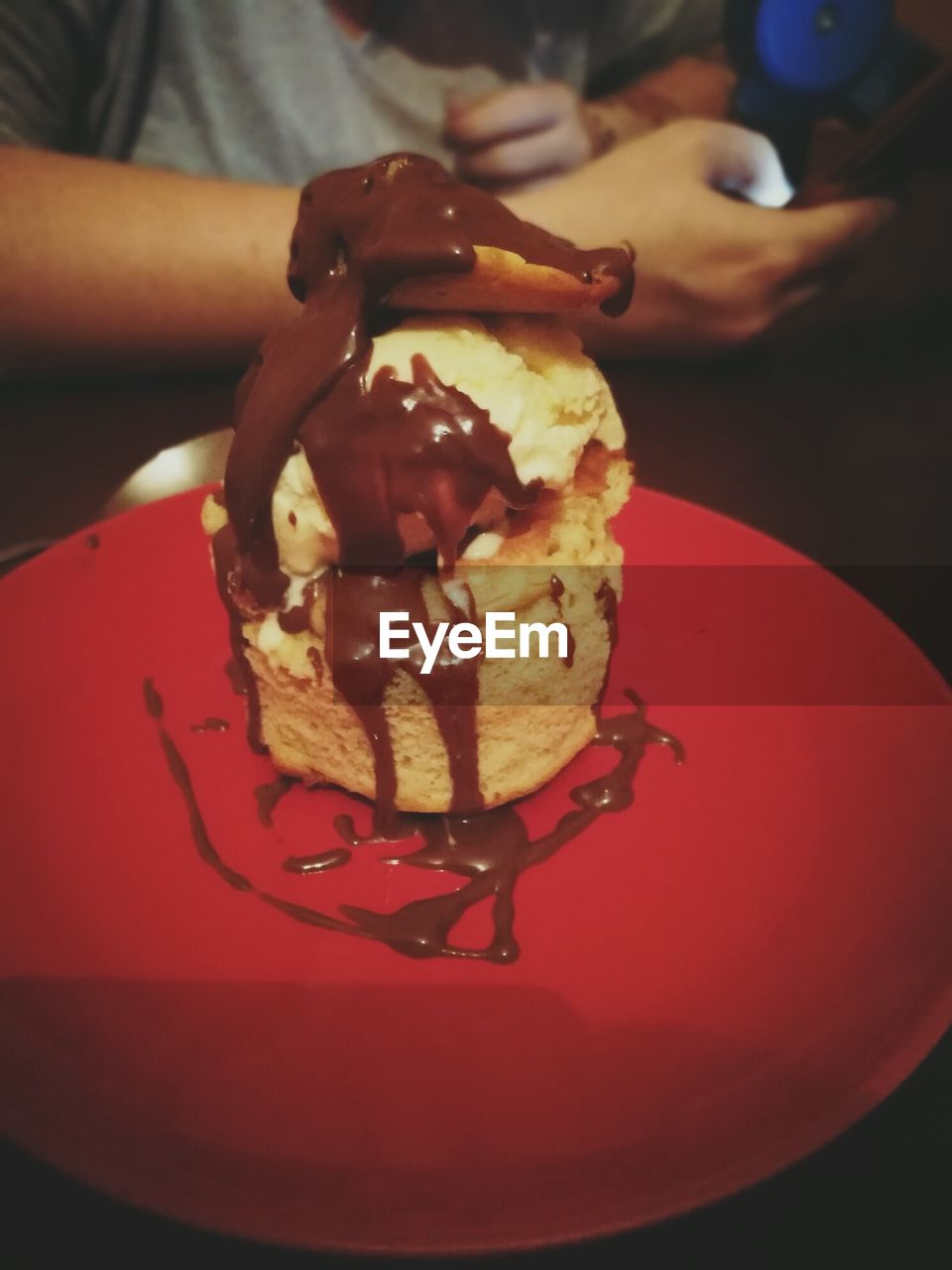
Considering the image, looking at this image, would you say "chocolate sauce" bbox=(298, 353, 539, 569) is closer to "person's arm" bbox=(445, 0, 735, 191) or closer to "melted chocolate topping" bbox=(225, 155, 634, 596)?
"melted chocolate topping" bbox=(225, 155, 634, 596)

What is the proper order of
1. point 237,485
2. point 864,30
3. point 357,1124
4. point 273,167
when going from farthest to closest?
point 273,167, point 864,30, point 237,485, point 357,1124

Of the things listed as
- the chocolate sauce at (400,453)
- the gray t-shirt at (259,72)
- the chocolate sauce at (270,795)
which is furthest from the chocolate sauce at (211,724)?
the gray t-shirt at (259,72)

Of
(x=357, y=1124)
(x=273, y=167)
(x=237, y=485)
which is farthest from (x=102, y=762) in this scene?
(x=273, y=167)

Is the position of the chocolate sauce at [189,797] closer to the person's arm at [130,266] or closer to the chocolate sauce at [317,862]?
the chocolate sauce at [317,862]

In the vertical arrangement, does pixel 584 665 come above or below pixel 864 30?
below

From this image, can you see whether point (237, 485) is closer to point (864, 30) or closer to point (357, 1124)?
point (357, 1124)

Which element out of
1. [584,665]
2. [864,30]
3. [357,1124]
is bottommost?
[357,1124]

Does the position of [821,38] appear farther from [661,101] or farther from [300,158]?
[300,158]
